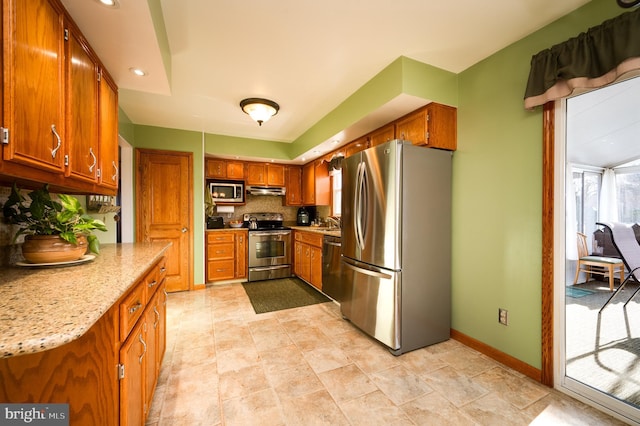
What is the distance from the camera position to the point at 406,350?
2.23 meters

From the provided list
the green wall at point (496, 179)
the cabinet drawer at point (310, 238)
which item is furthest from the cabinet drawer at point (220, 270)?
the green wall at point (496, 179)

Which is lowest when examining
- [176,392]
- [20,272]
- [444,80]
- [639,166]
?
[176,392]

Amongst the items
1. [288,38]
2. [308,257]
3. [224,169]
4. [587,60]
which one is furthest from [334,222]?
[587,60]

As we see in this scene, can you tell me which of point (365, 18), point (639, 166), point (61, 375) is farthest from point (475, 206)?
point (61, 375)

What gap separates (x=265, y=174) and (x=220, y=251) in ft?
5.46

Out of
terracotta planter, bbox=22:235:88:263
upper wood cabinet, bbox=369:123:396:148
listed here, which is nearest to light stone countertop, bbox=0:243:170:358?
terracotta planter, bbox=22:235:88:263

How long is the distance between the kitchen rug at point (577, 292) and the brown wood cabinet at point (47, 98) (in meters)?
3.10

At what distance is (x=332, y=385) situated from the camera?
1.82m

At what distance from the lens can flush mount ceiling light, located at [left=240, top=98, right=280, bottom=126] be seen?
9.56 ft

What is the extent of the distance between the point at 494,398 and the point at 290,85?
121 inches

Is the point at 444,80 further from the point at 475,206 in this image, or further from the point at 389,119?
the point at 475,206

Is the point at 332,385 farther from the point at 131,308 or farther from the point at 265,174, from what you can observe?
the point at 265,174

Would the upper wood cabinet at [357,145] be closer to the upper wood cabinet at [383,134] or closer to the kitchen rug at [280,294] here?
the upper wood cabinet at [383,134]

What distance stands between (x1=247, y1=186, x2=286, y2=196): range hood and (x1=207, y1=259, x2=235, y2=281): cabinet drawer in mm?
1318
